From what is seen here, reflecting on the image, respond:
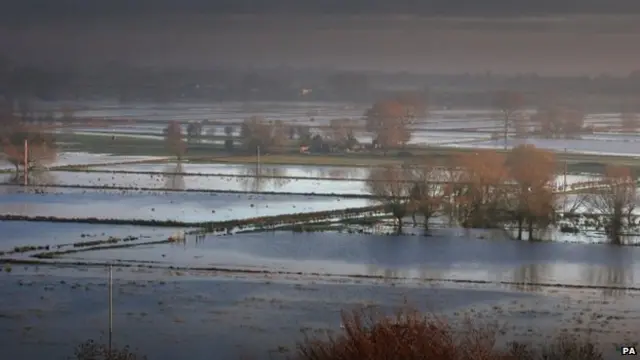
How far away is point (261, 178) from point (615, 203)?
6274 millimetres

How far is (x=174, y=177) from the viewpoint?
18156mm

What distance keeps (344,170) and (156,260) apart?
29.8ft

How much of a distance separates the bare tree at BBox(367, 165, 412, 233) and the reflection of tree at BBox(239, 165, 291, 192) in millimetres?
1472

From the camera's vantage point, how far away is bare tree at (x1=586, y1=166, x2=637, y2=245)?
1299 centimetres

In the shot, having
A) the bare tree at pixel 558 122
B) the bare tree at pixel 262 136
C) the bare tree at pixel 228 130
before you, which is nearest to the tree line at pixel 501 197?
the bare tree at pixel 262 136

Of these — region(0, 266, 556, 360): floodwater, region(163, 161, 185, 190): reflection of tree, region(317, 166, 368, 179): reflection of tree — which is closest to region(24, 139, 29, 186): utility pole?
region(163, 161, 185, 190): reflection of tree

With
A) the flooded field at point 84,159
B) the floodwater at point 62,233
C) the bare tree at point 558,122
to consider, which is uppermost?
the bare tree at point 558,122

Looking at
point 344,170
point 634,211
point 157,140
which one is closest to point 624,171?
point 634,211

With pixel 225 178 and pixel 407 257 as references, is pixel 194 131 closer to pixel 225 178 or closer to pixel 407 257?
pixel 225 178

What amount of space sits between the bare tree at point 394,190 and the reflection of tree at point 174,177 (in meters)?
2.56

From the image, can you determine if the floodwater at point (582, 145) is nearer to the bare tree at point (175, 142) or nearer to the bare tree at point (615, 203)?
the bare tree at point (175, 142)

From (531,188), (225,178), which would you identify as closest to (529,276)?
(531,188)

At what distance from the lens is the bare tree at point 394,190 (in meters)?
13.4

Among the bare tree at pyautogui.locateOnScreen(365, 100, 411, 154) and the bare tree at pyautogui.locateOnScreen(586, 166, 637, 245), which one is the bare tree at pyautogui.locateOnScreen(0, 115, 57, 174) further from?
the bare tree at pyautogui.locateOnScreen(586, 166, 637, 245)
